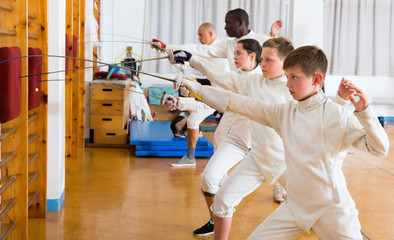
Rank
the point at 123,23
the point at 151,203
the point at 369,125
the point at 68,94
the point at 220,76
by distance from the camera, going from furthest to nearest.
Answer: the point at 123,23
the point at 68,94
the point at 151,203
the point at 220,76
the point at 369,125

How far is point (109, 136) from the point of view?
20.1 ft

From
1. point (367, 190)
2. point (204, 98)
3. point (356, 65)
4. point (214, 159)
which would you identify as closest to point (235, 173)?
point (214, 159)

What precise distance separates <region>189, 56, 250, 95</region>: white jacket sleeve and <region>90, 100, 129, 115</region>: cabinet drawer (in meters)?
3.58

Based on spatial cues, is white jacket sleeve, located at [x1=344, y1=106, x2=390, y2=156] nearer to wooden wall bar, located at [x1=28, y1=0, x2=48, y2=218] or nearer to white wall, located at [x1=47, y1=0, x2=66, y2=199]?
wooden wall bar, located at [x1=28, y1=0, x2=48, y2=218]

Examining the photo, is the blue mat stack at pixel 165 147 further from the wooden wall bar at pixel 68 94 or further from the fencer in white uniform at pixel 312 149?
the fencer in white uniform at pixel 312 149

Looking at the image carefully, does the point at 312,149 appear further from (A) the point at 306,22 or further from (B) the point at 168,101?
(A) the point at 306,22

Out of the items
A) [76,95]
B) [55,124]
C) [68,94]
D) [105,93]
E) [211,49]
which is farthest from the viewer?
[105,93]

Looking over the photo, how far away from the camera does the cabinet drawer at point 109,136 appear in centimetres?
609

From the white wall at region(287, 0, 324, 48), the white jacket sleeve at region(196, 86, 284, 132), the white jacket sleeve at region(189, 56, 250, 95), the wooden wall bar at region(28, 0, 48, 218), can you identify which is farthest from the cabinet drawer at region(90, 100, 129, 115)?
the white jacket sleeve at region(196, 86, 284, 132)

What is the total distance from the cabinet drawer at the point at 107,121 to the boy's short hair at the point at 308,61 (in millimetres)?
4277

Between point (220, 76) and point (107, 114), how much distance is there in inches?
146

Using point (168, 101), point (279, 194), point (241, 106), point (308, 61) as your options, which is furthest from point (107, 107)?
point (308, 61)

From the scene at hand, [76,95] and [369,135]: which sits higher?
[369,135]

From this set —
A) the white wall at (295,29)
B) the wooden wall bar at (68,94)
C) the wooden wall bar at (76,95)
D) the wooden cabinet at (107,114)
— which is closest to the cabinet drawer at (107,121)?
the wooden cabinet at (107,114)
